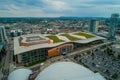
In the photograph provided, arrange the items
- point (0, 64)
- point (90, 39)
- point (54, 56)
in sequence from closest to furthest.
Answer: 1. point (0, 64)
2. point (54, 56)
3. point (90, 39)

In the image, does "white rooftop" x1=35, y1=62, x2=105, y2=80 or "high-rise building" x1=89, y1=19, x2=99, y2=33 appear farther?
"high-rise building" x1=89, y1=19, x2=99, y2=33

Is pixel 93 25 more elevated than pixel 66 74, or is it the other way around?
pixel 93 25

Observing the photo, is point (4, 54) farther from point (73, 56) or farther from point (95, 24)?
point (95, 24)

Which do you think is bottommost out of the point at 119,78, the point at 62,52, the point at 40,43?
the point at 119,78

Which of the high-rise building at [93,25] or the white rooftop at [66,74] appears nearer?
the white rooftop at [66,74]

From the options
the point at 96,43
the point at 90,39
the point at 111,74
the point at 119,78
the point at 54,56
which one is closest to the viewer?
the point at 119,78

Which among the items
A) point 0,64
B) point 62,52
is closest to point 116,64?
point 62,52

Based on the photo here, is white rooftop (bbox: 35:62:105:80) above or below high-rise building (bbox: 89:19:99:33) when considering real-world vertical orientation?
below

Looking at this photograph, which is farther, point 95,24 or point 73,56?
point 95,24

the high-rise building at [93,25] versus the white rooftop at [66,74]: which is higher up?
the high-rise building at [93,25]

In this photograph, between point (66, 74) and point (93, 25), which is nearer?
point (66, 74)

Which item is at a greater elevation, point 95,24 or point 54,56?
point 95,24
